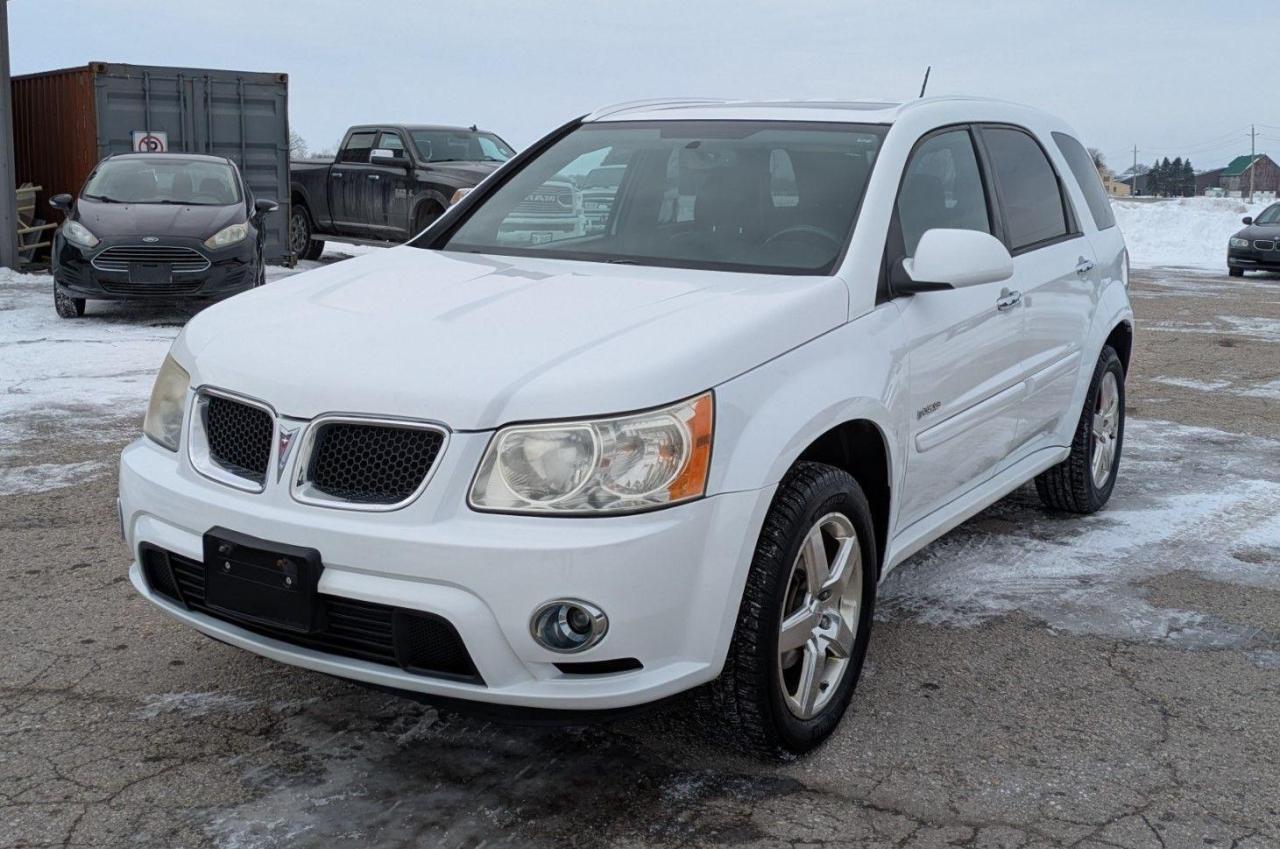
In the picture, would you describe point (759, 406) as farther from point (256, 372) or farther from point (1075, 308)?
point (1075, 308)

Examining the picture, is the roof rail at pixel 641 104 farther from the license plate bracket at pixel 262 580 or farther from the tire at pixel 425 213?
the tire at pixel 425 213

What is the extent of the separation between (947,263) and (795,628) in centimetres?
113

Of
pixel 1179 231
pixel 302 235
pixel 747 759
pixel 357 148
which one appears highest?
pixel 357 148

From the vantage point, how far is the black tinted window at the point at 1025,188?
15.9 ft

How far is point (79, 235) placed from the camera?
12016mm

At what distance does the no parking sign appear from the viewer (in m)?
16.8

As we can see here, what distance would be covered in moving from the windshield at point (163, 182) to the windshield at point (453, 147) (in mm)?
3810

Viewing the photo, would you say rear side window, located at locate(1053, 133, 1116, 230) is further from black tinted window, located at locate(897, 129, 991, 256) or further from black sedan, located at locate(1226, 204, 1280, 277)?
black sedan, located at locate(1226, 204, 1280, 277)

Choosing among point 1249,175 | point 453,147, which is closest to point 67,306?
point 453,147

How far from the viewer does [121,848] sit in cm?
296

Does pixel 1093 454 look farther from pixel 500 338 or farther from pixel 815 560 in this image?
pixel 500 338

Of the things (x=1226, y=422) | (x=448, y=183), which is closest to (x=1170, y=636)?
(x=1226, y=422)

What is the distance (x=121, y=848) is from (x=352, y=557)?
82 cm

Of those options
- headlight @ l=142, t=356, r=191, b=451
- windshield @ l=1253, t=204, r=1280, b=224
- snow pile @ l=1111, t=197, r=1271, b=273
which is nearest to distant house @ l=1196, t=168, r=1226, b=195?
snow pile @ l=1111, t=197, r=1271, b=273
